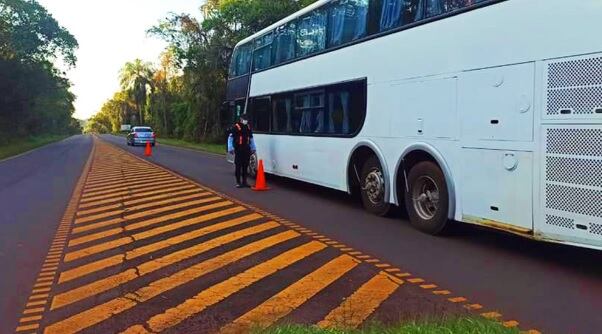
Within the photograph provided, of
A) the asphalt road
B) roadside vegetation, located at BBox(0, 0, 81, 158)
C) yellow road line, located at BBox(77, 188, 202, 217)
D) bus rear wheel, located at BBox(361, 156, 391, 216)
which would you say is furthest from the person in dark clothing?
roadside vegetation, located at BBox(0, 0, 81, 158)

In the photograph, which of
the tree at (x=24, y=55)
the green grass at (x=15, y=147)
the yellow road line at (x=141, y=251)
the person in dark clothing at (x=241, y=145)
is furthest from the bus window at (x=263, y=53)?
the tree at (x=24, y=55)

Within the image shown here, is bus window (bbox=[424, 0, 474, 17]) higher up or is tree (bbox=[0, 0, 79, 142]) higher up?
tree (bbox=[0, 0, 79, 142])

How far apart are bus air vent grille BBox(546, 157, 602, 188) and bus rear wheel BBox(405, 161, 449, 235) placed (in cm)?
174

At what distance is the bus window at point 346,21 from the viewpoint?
955 centimetres

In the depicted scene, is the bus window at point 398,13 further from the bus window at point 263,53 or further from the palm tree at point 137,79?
the palm tree at point 137,79

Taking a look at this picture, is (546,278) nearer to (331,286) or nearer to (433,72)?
(331,286)

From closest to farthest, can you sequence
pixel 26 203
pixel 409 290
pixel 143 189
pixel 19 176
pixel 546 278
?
pixel 409 290
pixel 546 278
pixel 26 203
pixel 143 189
pixel 19 176

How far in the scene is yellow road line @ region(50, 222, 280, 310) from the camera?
17.3 feet

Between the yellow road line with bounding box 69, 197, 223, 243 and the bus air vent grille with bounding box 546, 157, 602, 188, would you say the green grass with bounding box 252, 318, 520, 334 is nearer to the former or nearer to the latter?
the bus air vent grille with bounding box 546, 157, 602, 188

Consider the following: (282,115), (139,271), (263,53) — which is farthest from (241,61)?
(139,271)

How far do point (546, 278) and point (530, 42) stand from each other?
2.49 metres

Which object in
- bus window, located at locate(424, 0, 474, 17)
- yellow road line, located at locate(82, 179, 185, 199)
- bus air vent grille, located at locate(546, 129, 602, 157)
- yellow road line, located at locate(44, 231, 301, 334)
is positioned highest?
bus window, located at locate(424, 0, 474, 17)

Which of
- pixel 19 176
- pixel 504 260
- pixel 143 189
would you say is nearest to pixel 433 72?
pixel 504 260

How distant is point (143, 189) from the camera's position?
13.6 metres
